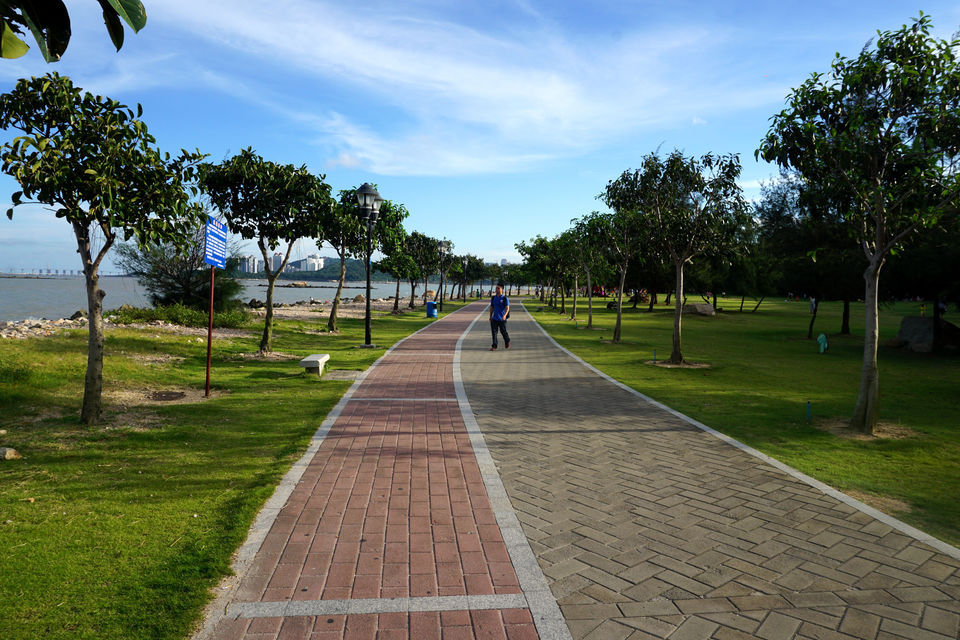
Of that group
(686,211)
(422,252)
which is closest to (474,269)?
(422,252)

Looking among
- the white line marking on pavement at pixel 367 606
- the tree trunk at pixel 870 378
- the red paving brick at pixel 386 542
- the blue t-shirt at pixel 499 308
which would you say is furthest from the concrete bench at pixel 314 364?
the tree trunk at pixel 870 378

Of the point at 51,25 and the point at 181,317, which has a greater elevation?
the point at 51,25

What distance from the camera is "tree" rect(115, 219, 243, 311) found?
24.2m

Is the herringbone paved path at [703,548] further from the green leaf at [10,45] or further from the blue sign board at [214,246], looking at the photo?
the blue sign board at [214,246]

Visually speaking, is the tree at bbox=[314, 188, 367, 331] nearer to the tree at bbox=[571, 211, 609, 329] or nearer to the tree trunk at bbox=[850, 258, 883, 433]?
the tree at bbox=[571, 211, 609, 329]

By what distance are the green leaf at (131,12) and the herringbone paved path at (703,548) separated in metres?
3.10

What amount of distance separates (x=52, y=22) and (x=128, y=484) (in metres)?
4.47

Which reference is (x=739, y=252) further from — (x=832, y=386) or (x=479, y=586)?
(x=479, y=586)

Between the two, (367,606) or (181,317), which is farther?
(181,317)

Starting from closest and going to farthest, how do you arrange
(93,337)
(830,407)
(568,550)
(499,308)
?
(568,550) < (93,337) < (830,407) < (499,308)

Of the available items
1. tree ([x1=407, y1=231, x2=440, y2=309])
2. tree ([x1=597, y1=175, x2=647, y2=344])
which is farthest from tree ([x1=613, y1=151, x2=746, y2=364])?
tree ([x1=407, y1=231, x2=440, y2=309])

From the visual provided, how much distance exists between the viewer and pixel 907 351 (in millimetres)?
19234

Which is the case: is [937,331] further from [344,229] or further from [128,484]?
[128,484]

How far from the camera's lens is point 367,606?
315 cm
